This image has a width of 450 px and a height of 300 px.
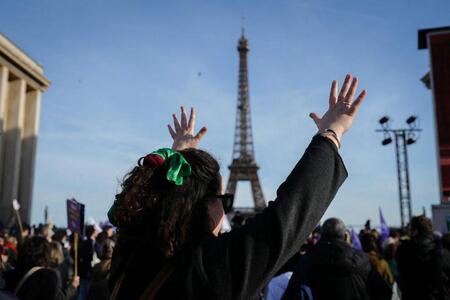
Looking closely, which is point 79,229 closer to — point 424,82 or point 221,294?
point 221,294

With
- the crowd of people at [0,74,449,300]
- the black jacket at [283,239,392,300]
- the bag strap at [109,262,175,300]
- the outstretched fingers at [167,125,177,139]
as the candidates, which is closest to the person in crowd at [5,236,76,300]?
the black jacket at [283,239,392,300]

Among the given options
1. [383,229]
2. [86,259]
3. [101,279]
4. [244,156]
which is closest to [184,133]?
[101,279]

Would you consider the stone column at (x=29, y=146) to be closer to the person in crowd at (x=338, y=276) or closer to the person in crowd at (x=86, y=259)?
the person in crowd at (x=86, y=259)

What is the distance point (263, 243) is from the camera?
1483 mm

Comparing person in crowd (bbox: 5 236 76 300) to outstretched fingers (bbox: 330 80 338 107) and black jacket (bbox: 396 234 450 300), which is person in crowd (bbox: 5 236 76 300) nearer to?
Answer: outstretched fingers (bbox: 330 80 338 107)

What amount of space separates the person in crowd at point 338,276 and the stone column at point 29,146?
3564 cm

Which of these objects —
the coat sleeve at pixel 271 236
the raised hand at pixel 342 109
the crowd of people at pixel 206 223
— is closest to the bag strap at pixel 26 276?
the crowd of people at pixel 206 223

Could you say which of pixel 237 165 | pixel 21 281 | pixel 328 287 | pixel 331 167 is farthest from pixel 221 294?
pixel 237 165

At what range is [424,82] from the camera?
38000 mm

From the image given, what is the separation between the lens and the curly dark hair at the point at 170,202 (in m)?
1.65

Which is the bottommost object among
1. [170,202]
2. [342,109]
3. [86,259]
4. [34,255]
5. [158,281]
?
[86,259]

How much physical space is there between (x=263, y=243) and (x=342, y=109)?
23.1 inches

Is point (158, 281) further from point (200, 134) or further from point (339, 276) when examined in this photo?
point (339, 276)

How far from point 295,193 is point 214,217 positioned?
13.6 inches
